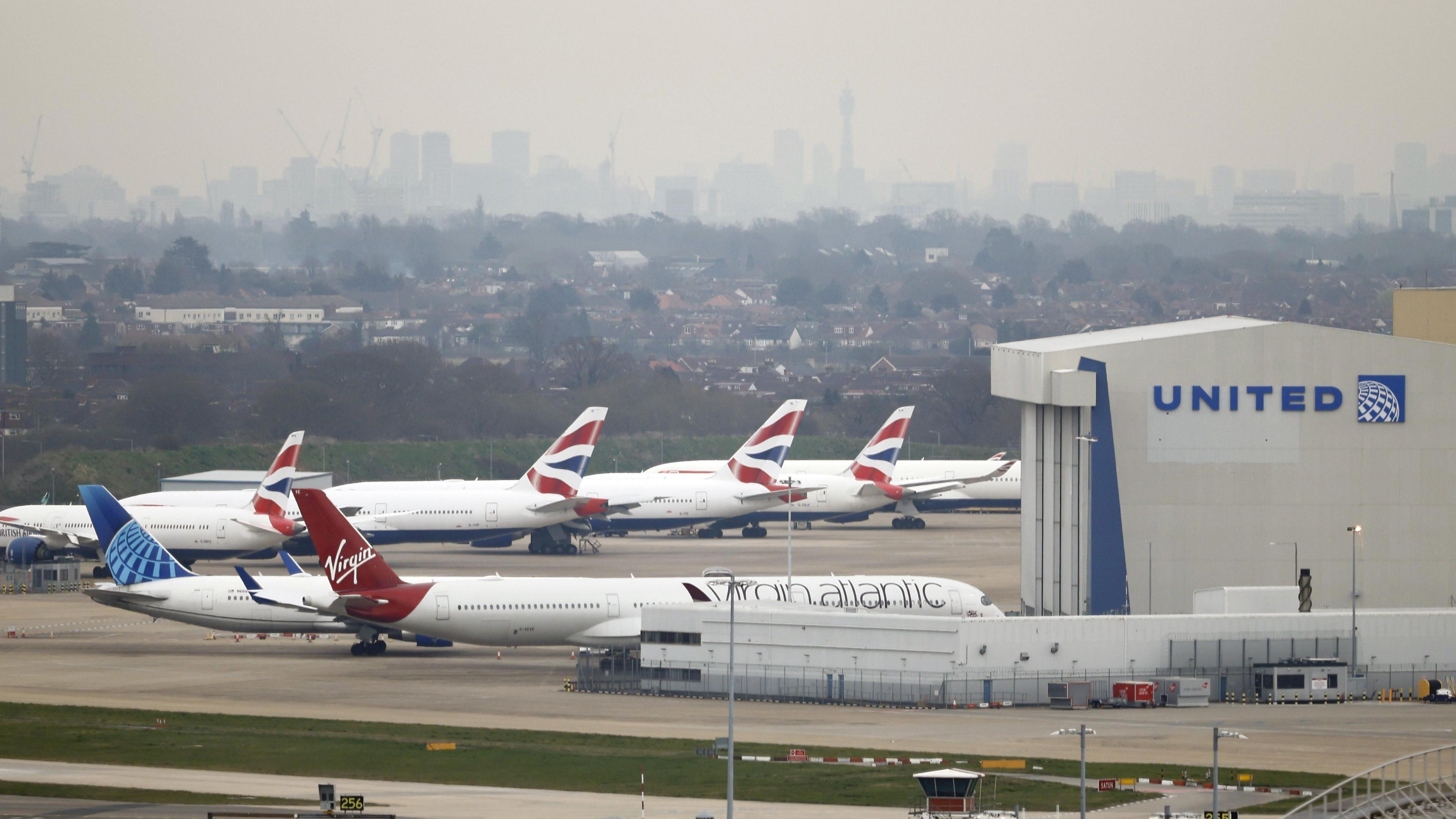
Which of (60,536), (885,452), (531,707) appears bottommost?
(531,707)

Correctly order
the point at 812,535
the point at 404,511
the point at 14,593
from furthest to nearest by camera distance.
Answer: the point at 812,535
the point at 404,511
the point at 14,593

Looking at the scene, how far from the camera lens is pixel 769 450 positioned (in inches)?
4764

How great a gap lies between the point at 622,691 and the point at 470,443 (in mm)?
121424

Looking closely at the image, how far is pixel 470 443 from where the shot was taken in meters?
182

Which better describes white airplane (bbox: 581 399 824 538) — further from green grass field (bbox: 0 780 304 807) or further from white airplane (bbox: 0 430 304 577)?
green grass field (bbox: 0 780 304 807)

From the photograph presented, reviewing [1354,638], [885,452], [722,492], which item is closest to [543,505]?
[722,492]

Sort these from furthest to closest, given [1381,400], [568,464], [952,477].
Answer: [952,477] → [568,464] → [1381,400]

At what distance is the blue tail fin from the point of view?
225 feet

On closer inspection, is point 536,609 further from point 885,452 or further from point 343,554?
point 885,452

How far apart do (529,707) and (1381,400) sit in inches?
1398

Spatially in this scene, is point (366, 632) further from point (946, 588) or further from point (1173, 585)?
point (1173, 585)

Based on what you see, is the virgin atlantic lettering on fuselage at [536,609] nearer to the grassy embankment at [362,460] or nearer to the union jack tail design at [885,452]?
the union jack tail design at [885,452]

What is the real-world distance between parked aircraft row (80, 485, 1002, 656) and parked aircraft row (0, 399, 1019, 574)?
19984 millimetres

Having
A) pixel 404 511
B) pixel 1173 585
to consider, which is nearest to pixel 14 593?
pixel 404 511
